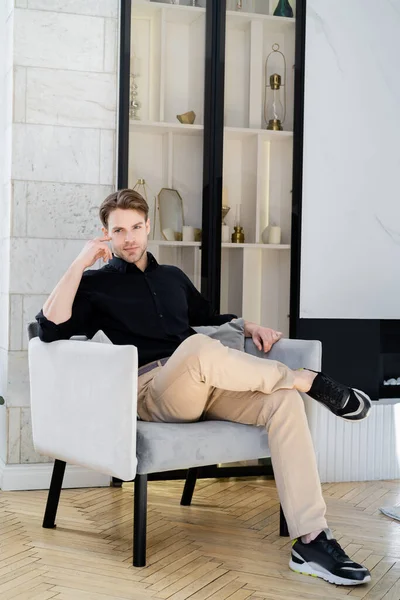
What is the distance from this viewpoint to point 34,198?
3.50 meters

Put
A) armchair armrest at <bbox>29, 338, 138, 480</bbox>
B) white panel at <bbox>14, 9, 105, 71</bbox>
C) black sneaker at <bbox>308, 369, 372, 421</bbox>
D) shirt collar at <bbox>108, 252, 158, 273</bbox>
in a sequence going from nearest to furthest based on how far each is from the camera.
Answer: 1. armchair armrest at <bbox>29, 338, 138, 480</bbox>
2. black sneaker at <bbox>308, 369, 372, 421</bbox>
3. shirt collar at <bbox>108, 252, 158, 273</bbox>
4. white panel at <bbox>14, 9, 105, 71</bbox>

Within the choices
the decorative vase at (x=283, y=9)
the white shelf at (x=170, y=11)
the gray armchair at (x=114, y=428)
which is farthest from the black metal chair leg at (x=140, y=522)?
the decorative vase at (x=283, y=9)

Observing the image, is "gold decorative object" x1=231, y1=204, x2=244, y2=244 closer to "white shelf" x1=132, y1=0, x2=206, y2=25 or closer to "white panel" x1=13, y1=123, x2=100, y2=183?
"white panel" x1=13, y1=123, x2=100, y2=183

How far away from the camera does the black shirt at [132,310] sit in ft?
9.47

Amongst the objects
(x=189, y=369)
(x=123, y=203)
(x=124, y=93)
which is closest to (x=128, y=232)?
(x=123, y=203)

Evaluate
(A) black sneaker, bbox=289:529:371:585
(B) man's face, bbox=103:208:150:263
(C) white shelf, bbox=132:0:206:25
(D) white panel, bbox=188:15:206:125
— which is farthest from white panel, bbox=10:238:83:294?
(A) black sneaker, bbox=289:529:371:585

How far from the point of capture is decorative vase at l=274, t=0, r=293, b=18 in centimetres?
388

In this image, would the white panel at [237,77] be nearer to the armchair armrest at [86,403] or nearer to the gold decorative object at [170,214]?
the gold decorative object at [170,214]

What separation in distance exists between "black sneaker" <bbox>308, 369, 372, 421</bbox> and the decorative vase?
2.01 m

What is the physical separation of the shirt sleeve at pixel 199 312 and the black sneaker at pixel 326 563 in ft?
3.30

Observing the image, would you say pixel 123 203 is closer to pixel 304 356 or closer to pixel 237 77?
pixel 304 356

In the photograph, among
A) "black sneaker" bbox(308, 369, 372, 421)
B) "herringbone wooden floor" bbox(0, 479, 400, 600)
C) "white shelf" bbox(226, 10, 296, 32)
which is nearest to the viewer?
"herringbone wooden floor" bbox(0, 479, 400, 600)

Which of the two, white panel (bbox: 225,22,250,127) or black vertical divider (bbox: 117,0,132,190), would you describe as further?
white panel (bbox: 225,22,250,127)

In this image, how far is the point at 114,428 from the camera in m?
2.48
